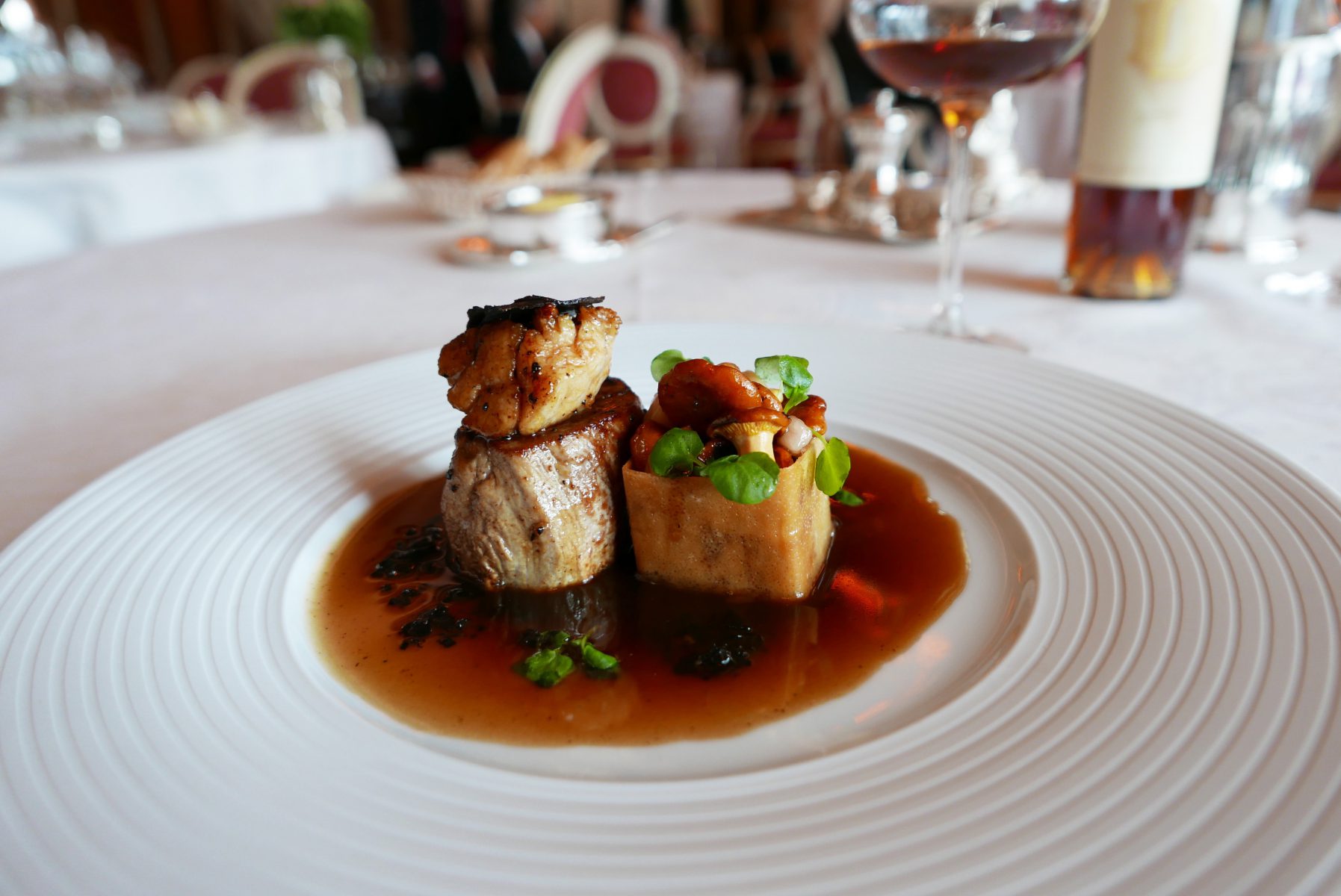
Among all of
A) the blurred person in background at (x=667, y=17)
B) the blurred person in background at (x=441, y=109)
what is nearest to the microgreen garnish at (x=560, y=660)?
the blurred person in background at (x=441, y=109)

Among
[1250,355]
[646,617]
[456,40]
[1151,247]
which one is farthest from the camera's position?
[456,40]

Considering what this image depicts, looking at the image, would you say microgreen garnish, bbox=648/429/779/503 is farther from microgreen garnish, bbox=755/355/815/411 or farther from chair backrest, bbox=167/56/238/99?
chair backrest, bbox=167/56/238/99

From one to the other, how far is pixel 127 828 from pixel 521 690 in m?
0.36

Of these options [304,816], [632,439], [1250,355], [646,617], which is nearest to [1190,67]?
[1250,355]

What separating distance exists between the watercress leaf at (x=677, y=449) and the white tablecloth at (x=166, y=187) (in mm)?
2381

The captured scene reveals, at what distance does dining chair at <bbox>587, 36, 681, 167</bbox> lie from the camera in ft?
21.6

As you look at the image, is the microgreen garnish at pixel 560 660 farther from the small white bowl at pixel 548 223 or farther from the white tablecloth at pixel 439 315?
the small white bowl at pixel 548 223

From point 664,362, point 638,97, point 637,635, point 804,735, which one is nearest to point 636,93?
point 638,97

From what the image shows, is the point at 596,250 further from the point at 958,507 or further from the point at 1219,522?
the point at 1219,522

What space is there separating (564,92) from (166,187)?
2542 mm

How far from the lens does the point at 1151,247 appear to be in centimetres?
157

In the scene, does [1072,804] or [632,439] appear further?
[632,439]

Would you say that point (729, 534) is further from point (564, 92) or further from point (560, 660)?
point (564, 92)

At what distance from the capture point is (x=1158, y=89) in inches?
54.6
